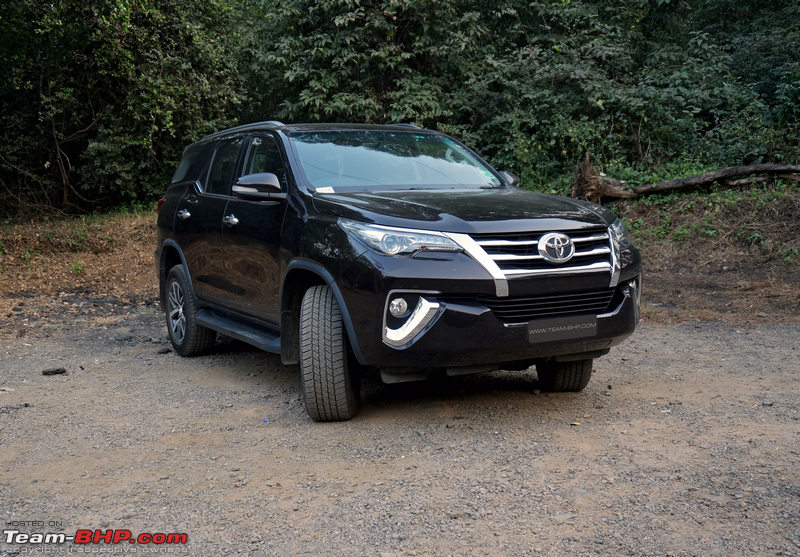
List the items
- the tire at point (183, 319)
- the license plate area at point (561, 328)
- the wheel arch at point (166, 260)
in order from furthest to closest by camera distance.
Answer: the wheel arch at point (166, 260)
the tire at point (183, 319)
the license plate area at point (561, 328)

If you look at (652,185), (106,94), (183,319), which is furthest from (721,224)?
(106,94)

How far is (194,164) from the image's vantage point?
24.5 ft

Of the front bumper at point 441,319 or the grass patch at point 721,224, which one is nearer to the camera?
the front bumper at point 441,319

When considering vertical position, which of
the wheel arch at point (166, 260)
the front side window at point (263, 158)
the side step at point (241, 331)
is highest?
the front side window at point (263, 158)

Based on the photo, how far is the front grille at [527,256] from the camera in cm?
452

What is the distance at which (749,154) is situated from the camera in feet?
45.3

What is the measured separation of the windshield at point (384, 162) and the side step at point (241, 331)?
1084 millimetres

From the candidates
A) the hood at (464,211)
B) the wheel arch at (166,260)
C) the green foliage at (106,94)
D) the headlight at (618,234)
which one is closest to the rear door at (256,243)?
the hood at (464,211)

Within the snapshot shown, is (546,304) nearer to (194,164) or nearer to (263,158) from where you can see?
(263,158)

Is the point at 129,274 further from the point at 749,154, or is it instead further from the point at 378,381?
the point at 749,154

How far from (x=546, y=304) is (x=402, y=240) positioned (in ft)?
2.87

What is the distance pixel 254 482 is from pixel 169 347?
4.17 meters

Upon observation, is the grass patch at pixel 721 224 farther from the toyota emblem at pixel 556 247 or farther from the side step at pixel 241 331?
the side step at pixel 241 331

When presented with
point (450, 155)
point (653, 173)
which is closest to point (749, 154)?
point (653, 173)
